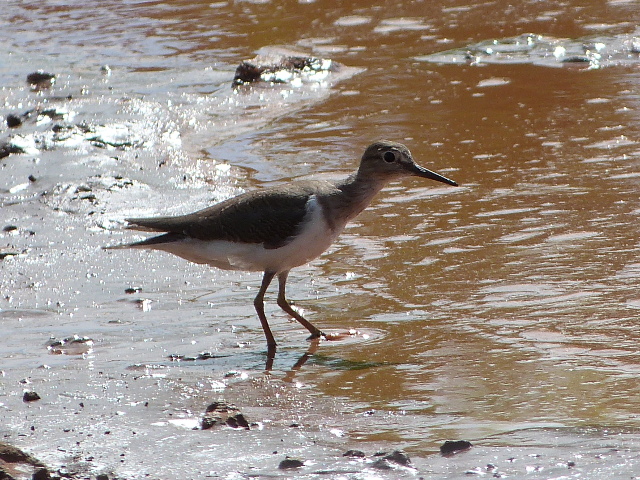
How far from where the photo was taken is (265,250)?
21.5 feet

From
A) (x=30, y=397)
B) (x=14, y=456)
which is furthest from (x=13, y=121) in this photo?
(x=14, y=456)

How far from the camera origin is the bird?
6.50m

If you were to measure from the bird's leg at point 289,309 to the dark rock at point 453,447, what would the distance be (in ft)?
6.99

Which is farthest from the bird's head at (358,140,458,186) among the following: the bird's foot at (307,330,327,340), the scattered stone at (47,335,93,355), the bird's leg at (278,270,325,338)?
the scattered stone at (47,335,93,355)

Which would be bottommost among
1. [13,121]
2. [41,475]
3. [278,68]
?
[41,475]

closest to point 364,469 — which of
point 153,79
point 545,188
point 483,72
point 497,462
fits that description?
point 497,462

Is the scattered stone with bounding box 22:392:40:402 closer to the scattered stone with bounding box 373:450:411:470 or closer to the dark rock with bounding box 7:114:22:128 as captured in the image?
the scattered stone with bounding box 373:450:411:470

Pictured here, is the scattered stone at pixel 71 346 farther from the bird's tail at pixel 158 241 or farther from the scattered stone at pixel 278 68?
the scattered stone at pixel 278 68

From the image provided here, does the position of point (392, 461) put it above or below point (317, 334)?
above

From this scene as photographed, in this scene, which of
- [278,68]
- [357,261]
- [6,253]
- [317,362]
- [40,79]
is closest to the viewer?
[317,362]

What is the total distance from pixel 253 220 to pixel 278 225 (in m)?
0.20

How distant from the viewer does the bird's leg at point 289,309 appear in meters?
6.45

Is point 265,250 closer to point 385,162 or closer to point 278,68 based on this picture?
point 385,162

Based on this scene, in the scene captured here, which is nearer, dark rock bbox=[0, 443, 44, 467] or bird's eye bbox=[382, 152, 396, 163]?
dark rock bbox=[0, 443, 44, 467]
